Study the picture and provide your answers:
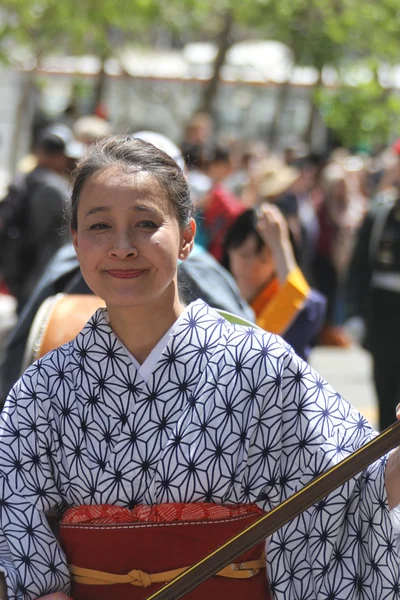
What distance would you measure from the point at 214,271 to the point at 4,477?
131 cm

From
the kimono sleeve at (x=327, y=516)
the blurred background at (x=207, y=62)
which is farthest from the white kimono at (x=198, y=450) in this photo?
the blurred background at (x=207, y=62)

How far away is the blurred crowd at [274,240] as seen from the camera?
390 centimetres

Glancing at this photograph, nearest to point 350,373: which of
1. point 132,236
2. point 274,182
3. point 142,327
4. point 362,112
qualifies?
point 274,182

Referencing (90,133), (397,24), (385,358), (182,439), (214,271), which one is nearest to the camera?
(182,439)

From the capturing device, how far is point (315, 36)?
675 inches

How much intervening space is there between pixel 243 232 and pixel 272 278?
20 centimetres

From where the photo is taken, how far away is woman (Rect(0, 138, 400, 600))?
7.29ft

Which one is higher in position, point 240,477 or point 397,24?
point 397,24

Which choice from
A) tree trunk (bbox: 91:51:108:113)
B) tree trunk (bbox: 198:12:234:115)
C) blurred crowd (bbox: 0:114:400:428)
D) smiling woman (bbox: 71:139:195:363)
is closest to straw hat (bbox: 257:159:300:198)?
blurred crowd (bbox: 0:114:400:428)

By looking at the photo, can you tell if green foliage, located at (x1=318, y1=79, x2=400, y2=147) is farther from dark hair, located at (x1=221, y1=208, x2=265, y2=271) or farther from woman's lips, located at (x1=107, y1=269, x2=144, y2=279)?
woman's lips, located at (x1=107, y1=269, x2=144, y2=279)

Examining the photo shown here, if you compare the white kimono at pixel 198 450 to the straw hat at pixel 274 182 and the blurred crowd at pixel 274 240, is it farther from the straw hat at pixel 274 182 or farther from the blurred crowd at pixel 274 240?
the straw hat at pixel 274 182

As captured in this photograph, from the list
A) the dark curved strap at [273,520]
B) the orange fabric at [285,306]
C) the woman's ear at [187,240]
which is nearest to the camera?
the dark curved strap at [273,520]

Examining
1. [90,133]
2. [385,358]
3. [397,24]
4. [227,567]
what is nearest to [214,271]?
[227,567]

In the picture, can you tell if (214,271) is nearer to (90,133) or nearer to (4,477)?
(4,477)
